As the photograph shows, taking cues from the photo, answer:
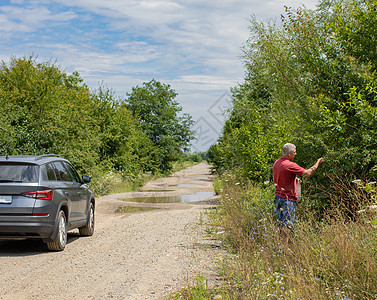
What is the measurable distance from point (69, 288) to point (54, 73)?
21.0m

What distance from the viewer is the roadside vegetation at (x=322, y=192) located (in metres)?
4.88

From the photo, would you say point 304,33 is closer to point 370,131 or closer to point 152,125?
point 370,131

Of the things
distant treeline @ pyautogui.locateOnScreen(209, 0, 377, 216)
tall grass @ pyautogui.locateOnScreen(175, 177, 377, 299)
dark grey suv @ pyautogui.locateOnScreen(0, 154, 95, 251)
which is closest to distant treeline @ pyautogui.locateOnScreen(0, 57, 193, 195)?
dark grey suv @ pyautogui.locateOnScreen(0, 154, 95, 251)

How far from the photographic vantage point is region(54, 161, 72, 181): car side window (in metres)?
9.48

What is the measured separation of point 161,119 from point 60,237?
42.6 metres

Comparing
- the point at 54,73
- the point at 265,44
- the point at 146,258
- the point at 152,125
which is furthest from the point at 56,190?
the point at 152,125

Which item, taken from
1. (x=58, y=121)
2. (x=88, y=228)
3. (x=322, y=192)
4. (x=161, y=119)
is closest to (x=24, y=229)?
(x=88, y=228)

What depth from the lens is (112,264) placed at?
297 inches

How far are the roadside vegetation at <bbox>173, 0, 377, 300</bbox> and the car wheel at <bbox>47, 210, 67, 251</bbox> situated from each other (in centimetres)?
321

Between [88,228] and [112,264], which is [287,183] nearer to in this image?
[112,264]

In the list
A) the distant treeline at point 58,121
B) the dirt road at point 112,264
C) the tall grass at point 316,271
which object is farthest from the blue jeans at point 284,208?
the distant treeline at point 58,121

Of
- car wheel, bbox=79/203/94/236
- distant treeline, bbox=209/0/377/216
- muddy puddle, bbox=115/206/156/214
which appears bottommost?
muddy puddle, bbox=115/206/156/214

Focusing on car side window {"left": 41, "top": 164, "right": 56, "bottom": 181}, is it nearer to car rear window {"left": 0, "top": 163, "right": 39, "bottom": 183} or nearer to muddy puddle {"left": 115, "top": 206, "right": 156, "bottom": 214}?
car rear window {"left": 0, "top": 163, "right": 39, "bottom": 183}

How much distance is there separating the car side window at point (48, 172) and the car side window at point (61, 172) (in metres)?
0.23
